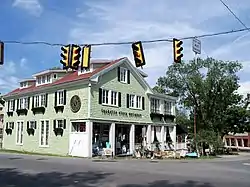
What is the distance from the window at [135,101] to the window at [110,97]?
2483mm

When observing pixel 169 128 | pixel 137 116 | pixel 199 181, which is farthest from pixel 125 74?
pixel 199 181

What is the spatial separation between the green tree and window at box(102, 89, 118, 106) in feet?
68.8

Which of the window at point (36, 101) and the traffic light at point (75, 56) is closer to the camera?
the traffic light at point (75, 56)

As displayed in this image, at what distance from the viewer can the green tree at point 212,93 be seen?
174 ft

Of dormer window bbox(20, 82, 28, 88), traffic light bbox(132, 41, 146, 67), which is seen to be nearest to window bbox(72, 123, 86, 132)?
dormer window bbox(20, 82, 28, 88)

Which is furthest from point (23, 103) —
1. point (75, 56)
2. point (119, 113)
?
point (75, 56)

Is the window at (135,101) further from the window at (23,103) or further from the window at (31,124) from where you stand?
the window at (23,103)

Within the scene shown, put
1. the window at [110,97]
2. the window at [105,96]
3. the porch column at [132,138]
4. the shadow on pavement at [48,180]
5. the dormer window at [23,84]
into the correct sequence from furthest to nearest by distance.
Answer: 1. the dormer window at [23,84]
2. the porch column at [132,138]
3. the window at [110,97]
4. the window at [105,96]
5. the shadow on pavement at [48,180]

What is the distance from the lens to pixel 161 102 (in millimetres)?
42500

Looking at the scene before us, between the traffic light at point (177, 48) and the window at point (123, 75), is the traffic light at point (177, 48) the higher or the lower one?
the lower one

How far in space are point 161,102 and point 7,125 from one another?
1708 cm

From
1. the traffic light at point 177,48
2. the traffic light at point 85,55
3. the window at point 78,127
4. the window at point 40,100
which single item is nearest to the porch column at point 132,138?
the window at point 78,127

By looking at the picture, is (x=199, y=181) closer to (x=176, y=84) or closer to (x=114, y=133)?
(x=114, y=133)

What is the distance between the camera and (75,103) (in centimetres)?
3297
